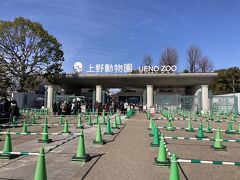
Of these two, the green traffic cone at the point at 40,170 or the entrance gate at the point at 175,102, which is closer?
the green traffic cone at the point at 40,170

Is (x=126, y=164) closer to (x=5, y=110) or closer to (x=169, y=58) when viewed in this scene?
(x=5, y=110)

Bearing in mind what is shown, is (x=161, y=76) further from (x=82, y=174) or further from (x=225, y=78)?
(x=82, y=174)

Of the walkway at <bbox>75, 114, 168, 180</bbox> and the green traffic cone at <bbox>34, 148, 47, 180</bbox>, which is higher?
the green traffic cone at <bbox>34, 148, 47, 180</bbox>

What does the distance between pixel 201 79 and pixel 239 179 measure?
3647cm

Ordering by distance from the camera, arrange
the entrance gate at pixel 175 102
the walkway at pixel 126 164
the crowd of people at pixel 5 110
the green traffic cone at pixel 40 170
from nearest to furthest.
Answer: the green traffic cone at pixel 40 170 < the walkway at pixel 126 164 < the crowd of people at pixel 5 110 < the entrance gate at pixel 175 102

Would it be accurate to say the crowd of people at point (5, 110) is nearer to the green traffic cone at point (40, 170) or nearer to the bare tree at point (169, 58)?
the green traffic cone at point (40, 170)

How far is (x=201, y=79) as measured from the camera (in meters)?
41.2

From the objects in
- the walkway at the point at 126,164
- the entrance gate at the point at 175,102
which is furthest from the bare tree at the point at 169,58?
the walkway at the point at 126,164

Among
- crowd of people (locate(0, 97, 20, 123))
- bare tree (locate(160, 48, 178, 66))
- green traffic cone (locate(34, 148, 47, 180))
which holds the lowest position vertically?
green traffic cone (locate(34, 148, 47, 180))

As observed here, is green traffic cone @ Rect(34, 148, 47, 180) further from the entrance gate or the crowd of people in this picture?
the entrance gate

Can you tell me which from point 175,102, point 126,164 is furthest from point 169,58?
point 126,164

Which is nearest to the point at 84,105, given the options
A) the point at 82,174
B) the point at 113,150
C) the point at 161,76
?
the point at 161,76

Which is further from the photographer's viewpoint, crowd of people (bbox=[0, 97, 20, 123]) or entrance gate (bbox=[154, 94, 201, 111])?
entrance gate (bbox=[154, 94, 201, 111])

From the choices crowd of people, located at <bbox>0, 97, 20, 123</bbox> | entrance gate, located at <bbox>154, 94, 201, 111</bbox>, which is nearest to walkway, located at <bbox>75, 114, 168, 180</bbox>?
crowd of people, located at <bbox>0, 97, 20, 123</bbox>
